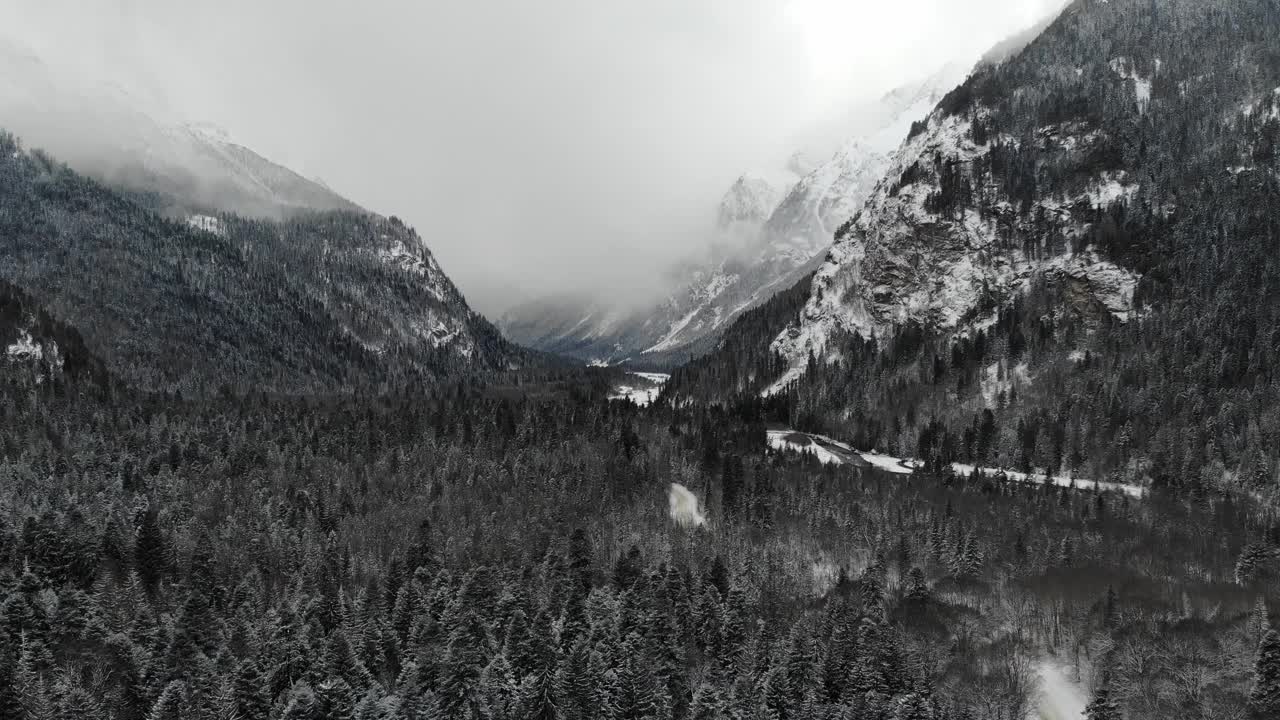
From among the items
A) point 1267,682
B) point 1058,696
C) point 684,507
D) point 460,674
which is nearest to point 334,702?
point 460,674

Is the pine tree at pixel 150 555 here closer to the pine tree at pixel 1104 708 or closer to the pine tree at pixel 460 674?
the pine tree at pixel 460 674

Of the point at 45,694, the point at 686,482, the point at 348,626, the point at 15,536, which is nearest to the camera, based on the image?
the point at 45,694

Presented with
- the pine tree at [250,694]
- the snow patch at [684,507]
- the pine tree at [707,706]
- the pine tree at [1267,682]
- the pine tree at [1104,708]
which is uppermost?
the snow patch at [684,507]

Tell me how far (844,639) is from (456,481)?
327ft

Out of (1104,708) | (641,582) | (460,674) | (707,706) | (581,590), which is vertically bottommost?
(460,674)

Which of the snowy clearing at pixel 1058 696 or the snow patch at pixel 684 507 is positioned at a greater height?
the snow patch at pixel 684 507

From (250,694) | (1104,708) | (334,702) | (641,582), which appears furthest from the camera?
(641,582)

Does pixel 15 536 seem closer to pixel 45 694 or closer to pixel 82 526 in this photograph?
pixel 82 526

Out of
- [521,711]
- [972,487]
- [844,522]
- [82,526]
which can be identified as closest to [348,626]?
[521,711]

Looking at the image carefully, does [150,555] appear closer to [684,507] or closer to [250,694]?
[250,694]

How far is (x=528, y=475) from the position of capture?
191500mm

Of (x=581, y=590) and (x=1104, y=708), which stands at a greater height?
(x=581, y=590)

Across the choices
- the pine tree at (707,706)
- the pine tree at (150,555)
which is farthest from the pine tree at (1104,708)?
the pine tree at (150,555)

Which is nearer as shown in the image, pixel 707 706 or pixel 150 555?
pixel 707 706
